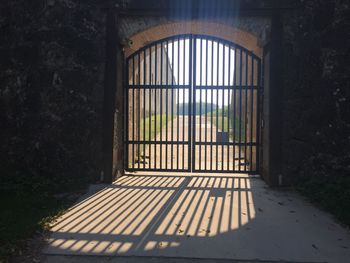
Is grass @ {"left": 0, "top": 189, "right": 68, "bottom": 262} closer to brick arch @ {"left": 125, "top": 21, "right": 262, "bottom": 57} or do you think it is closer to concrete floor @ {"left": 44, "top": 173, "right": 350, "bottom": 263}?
concrete floor @ {"left": 44, "top": 173, "right": 350, "bottom": 263}

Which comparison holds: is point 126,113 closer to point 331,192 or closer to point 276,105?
point 276,105

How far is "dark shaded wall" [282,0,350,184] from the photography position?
5.38m

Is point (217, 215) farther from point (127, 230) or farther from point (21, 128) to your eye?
point (21, 128)

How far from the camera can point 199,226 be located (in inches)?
151

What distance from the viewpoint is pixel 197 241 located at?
342 centimetres

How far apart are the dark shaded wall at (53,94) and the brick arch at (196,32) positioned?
31.8 inches

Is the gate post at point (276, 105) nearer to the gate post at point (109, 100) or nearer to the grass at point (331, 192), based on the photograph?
the grass at point (331, 192)

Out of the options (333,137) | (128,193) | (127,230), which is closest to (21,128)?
(128,193)

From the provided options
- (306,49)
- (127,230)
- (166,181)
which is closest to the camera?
(127,230)

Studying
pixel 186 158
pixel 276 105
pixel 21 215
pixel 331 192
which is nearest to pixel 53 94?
pixel 21 215

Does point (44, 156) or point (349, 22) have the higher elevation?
point (349, 22)

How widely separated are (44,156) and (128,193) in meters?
1.71

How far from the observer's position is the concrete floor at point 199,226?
3.20 meters

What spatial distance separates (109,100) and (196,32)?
222cm
